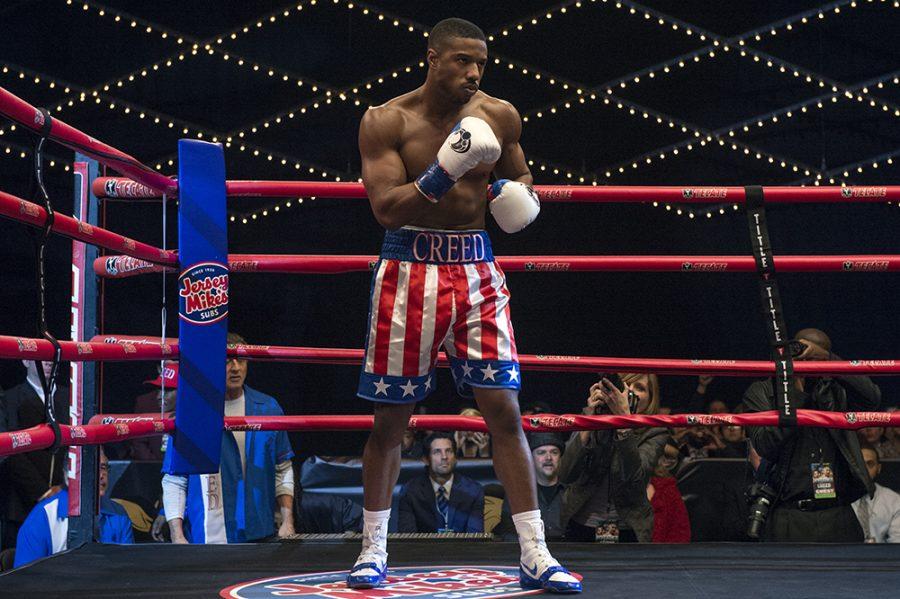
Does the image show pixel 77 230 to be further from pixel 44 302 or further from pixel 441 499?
pixel 441 499

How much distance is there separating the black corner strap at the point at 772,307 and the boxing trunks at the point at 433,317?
0.77m

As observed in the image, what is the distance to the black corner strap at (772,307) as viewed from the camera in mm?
2613

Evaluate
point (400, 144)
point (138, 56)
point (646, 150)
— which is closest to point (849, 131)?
point (646, 150)

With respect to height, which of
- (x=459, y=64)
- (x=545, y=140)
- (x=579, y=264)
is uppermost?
(x=545, y=140)

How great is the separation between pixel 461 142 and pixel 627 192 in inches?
33.9

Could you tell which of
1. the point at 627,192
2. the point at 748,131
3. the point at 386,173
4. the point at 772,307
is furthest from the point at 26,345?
the point at 748,131

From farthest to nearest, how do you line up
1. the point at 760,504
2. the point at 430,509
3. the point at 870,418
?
the point at 430,509 → the point at 760,504 → the point at 870,418

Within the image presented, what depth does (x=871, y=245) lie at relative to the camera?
19.1 ft

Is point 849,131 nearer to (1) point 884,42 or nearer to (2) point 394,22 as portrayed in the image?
(1) point 884,42

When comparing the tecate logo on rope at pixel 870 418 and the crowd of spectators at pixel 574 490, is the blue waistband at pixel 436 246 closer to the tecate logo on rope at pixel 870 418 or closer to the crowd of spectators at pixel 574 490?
the crowd of spectators at pixel 574 490

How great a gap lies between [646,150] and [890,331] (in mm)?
1731

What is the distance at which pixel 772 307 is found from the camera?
2713mm

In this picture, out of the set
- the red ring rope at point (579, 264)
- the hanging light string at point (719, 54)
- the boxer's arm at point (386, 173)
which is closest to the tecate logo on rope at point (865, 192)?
the red ring rope at point (579, 264)

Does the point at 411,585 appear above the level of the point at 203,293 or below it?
below
